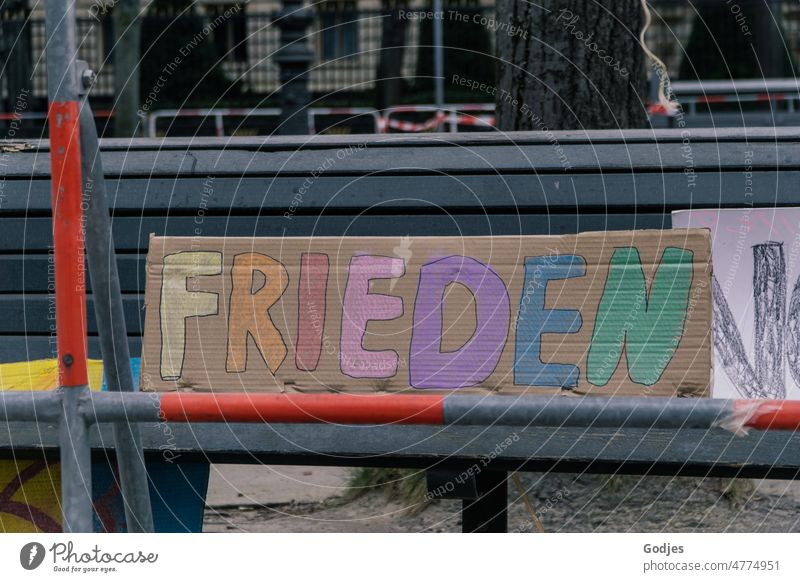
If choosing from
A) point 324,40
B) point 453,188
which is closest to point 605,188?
point 453,188

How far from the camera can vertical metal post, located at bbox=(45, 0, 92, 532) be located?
217 centimetres

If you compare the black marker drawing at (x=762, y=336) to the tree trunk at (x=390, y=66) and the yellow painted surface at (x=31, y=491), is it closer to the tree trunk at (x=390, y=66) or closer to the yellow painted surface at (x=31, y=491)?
the yellow painted surface at (x=31, y=491)

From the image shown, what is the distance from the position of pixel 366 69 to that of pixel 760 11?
6444mm

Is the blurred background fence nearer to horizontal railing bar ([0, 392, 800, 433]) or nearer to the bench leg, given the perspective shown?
the bench leg

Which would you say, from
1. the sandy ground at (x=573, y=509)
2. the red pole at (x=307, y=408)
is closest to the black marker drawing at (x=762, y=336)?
the red pole at (x=307, y=408)

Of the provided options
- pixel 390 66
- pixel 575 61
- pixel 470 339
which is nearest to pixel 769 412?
pixel 470 339

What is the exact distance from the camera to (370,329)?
2.68 m

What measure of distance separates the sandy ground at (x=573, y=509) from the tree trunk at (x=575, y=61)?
1.20m

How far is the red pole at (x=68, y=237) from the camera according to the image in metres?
2.16

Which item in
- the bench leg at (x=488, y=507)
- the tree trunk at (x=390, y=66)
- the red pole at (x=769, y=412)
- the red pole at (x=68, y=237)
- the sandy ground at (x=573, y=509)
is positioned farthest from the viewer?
the tree trunk at (x=390, y=66)

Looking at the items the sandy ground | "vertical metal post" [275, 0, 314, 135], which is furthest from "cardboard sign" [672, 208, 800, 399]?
"vertical metal post" [275, 0, 314, 135]

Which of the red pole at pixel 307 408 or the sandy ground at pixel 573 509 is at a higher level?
the red pole at pixel 307 408

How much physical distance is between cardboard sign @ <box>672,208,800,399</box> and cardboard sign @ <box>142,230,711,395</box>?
9 centimetres

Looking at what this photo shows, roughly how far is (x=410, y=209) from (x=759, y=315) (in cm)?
88
